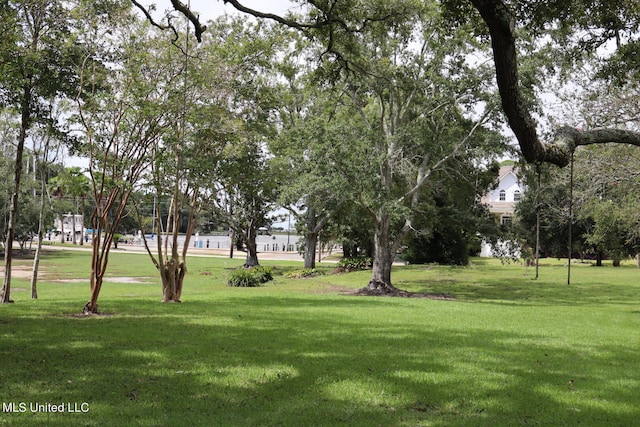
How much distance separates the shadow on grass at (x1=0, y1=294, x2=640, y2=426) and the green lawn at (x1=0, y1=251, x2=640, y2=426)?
0.02m

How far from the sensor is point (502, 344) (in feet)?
31.9

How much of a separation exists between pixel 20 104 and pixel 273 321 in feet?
25.8

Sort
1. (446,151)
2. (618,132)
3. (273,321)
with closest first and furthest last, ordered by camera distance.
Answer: (618,132) → (273,321) → (446,151)

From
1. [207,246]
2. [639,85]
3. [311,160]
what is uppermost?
[639,85]

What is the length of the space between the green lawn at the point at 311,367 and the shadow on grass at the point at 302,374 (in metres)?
0.02

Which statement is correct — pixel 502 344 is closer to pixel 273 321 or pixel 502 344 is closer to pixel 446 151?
pixel 273 321

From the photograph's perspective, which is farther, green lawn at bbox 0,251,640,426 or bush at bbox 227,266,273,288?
bush at bbox 227,266,273,288

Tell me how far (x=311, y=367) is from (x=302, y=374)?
1.33 feet

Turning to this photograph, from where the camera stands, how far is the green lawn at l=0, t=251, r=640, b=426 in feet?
18.0

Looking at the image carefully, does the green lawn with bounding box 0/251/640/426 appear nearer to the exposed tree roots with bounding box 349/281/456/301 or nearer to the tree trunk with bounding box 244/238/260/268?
the exposed tree roots with bounding box 349/281/456/301

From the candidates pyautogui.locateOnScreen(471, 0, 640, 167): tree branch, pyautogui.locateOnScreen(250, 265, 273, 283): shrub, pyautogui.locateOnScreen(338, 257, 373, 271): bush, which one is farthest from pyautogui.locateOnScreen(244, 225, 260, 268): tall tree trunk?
pyautogui.locateOnScreen(471, 0, 640, 167): tree branch

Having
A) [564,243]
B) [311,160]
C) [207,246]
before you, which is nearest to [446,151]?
[311,160]

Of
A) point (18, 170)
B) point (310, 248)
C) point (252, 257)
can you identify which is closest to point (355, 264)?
point (310, 248)

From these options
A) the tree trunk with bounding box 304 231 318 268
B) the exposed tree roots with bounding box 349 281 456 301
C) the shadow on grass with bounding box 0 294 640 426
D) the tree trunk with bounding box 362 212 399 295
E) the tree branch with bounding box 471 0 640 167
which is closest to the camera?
the tree branch with bounding box 471 0 640 167
